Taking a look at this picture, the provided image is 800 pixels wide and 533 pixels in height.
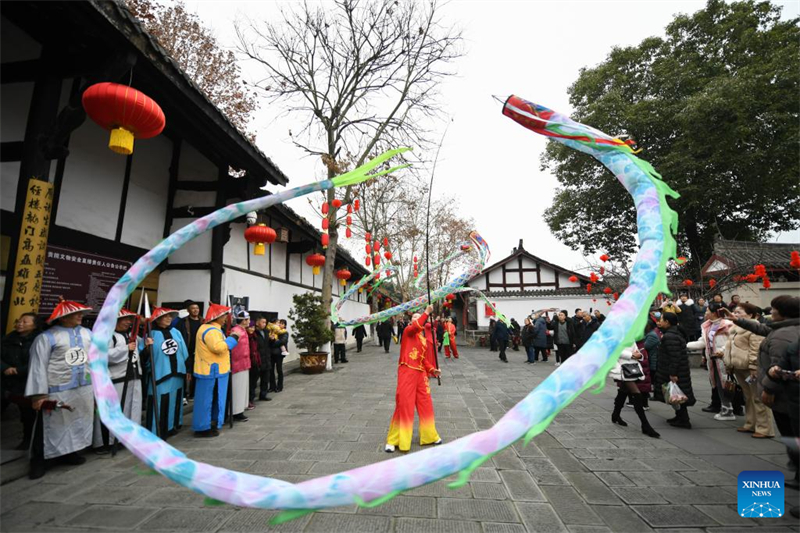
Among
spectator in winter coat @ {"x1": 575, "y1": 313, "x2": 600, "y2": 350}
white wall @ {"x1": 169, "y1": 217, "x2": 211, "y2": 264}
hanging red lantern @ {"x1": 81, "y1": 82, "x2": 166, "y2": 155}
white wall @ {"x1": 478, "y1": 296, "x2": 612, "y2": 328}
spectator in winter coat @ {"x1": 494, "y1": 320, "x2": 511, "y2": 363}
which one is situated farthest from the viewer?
white wall @ {"x1": 478, "y1": 296, "x2": 612, "y2": 328}

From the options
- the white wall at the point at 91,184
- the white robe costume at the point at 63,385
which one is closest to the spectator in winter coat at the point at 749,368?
the white robe costume at the point at 63,385

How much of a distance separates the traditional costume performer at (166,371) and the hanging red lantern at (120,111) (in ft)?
8.74

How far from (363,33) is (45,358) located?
12144 mm

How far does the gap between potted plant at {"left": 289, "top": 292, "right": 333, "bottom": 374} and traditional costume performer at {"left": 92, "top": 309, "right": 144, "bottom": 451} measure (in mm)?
6488

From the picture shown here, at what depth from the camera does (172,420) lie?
5.59 m

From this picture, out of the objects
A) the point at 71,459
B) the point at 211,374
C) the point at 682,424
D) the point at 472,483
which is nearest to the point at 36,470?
the point at 71,459

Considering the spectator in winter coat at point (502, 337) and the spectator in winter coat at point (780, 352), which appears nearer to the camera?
the spectator in winter coat at point (780, 352)

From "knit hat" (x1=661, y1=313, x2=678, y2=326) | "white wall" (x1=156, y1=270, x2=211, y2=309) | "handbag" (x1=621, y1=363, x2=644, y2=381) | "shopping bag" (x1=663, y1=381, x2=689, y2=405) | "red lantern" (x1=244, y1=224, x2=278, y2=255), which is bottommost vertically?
"shopping bag" (x1=663, y1=381, x2=689, y2=405)

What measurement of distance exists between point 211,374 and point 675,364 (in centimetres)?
665

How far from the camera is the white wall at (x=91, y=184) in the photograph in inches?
223

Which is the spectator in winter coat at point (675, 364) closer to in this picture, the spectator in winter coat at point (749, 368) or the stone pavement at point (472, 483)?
the stone pavement at point (472, 483)

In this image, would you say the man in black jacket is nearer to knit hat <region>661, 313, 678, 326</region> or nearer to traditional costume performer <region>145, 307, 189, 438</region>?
traditional costume performer <region>145, 307, 189, 438</region>

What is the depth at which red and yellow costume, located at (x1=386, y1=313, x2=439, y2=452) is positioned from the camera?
4.92m

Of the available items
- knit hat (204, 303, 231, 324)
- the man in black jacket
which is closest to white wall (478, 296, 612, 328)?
the man in black jacket
